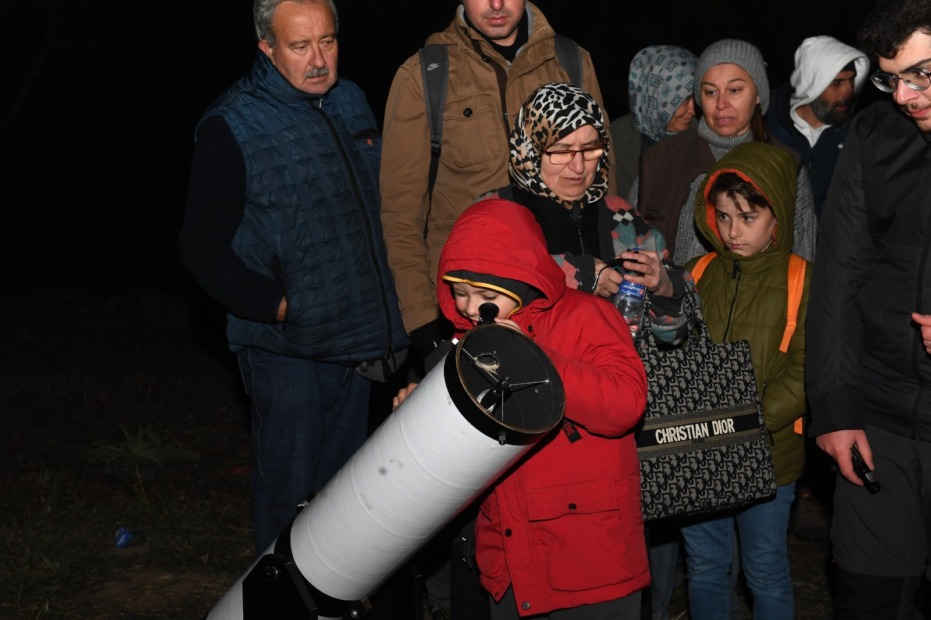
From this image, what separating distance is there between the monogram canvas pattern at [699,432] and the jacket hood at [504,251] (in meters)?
0.58

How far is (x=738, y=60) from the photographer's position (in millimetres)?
4645

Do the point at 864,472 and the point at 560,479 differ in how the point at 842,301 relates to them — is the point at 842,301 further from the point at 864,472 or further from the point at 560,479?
the point at 560,479

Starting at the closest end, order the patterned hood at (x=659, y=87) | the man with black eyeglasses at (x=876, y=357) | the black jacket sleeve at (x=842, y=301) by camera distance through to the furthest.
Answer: the man with black eyeglasses at (x=876, y=357) → the black jacket sleeve at (x=842, y=301) → the patterned hood at (x=659, y=87)

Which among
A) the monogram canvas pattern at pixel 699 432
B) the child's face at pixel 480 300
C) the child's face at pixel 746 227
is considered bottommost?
the monogram canvas pattern at pixel 699 432

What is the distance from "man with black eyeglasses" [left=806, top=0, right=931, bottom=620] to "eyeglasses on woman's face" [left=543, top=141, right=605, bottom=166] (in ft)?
2.24

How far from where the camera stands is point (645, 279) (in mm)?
3428

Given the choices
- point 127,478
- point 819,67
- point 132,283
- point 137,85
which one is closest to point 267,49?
point 819,67

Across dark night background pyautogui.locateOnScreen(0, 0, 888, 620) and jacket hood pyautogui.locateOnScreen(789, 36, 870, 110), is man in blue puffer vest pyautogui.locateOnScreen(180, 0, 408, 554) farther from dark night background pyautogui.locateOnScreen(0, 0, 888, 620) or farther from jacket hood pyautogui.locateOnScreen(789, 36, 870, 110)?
jacket hood pyautogui.locateOnScreen(789, 36, 870, 110)

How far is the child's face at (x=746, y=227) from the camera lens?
13.1 ft

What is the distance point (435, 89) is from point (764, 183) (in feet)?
3.70

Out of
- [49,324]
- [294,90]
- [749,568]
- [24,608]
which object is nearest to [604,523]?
[749,568]

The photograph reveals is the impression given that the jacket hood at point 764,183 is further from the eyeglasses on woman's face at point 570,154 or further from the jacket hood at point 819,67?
the jacket hood at point 819,67

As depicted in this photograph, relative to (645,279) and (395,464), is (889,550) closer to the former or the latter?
(645,279)

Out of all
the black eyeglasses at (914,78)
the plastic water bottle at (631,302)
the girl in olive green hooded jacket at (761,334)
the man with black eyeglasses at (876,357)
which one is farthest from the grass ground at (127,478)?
the black eyeglasses at (914,78)
